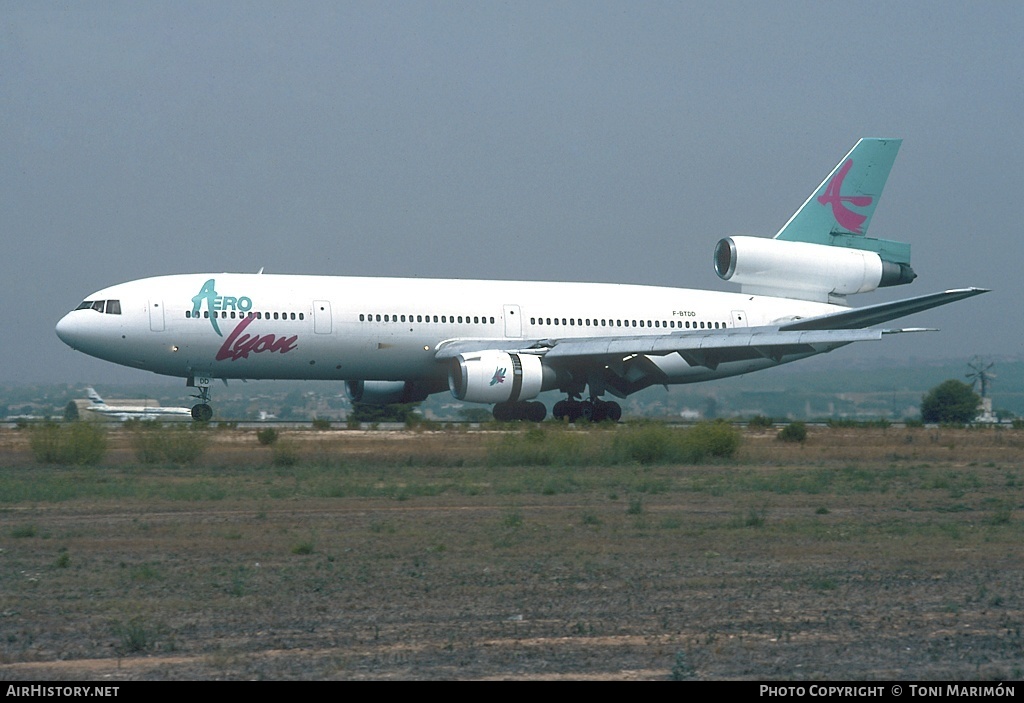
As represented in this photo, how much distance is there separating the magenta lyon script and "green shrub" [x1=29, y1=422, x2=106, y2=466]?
7.68 metres

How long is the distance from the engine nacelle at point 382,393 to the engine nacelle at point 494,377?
4.48m

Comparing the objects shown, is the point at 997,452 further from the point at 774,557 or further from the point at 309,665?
the point at 309,665

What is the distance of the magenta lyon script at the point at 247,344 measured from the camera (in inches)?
1204

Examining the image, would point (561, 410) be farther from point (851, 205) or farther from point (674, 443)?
point (851, 205)

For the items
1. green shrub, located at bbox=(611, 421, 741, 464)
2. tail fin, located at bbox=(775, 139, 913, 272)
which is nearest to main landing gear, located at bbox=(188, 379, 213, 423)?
green shrub, located at bbox=(611, 421, 741, 464)

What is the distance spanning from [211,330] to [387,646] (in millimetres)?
23182

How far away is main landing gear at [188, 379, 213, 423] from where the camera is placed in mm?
30891

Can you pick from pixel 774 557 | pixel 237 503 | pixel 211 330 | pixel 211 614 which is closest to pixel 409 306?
pixel 211 330

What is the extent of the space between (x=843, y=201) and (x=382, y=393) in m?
15.8

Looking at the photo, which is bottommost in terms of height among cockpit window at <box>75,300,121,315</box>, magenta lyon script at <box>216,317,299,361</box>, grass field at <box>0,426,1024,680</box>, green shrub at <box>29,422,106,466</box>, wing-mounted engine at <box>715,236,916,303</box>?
grass field at <box>0,426,1024,680</box>

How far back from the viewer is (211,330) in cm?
3034

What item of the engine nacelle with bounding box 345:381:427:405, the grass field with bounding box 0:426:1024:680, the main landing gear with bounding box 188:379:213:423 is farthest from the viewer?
the engine nacelle with bounding box 345:381:427:405

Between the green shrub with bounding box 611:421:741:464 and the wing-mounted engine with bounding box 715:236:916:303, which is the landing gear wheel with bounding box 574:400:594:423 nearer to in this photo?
the wing-mounted engine with bounding box 715:236:916:303

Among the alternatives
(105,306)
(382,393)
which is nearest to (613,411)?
(382,393)
